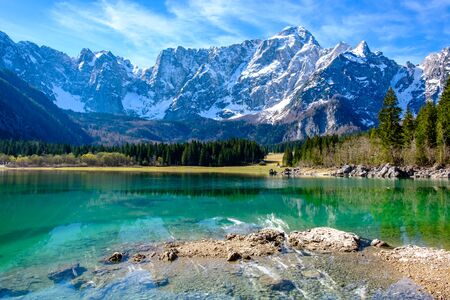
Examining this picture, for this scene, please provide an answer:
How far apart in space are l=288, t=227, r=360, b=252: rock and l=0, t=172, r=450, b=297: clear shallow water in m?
5.21

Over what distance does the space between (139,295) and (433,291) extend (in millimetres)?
16782

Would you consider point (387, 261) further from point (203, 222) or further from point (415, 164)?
point (415, 164)

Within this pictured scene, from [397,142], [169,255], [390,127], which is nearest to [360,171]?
[397,142]

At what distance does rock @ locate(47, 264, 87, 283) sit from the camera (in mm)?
26059

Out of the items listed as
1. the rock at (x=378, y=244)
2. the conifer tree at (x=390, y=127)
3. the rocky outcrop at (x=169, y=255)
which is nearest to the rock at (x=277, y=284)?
the rocky outcrop at (x=169, y=255)

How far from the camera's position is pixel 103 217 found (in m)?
54.4

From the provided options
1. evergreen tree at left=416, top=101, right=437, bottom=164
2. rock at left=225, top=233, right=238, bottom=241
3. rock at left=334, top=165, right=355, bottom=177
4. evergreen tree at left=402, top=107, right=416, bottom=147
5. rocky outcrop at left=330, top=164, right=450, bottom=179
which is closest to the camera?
rock at left=225, top=233, right=238, bottom=241

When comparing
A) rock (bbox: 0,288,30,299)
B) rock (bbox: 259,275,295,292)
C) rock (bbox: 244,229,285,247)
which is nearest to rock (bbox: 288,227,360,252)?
rock (bbox: 244,229,285,247)

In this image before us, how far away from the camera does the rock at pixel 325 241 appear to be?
109 ft

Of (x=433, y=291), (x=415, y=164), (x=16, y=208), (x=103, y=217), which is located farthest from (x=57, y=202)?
(x=415, y=164)

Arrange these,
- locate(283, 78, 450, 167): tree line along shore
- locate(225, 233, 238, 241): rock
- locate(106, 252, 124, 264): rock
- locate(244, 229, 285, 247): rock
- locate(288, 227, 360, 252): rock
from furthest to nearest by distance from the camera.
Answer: locate(283, 78, 450, 167): tree line along shore
locate(225, 233, 238, 241): rock
locate(244, 229, 285, 247): rock
locate(288, 227, 360, 252): rock
locate(106, 252, 124, 264): rock

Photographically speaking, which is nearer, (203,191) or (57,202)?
(57,202)

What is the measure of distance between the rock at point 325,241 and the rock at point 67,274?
17.8 m

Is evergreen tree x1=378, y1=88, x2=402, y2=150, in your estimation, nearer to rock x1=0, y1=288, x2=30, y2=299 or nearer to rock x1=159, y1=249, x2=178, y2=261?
rock x1=159, y1=249, x2=178, y2=261
